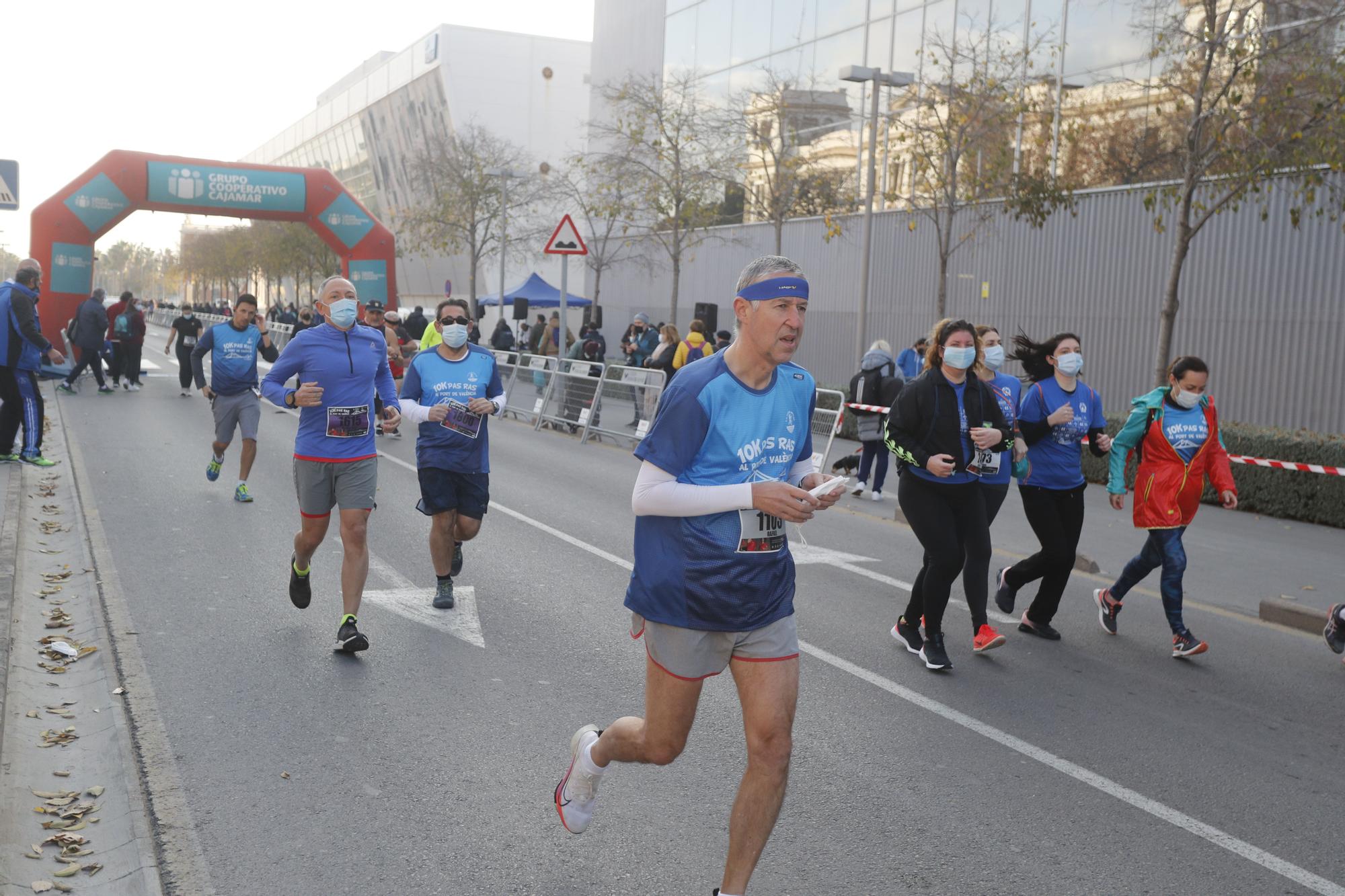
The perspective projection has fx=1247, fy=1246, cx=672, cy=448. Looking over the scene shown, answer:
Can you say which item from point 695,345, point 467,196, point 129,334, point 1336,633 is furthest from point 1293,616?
point 467,196

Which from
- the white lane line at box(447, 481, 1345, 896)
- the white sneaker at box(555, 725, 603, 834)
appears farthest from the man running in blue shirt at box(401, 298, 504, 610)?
the white sneaker at box(555, 725, 603, 834)

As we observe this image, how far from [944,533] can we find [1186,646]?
1.70 meters

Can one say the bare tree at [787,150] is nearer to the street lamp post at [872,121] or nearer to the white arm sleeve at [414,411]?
the street lamp post at [872,121]

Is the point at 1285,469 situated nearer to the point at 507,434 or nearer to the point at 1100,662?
the point at 1100,662

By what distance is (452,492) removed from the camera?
24.6 ft

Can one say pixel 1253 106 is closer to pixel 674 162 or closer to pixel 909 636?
pixel 909 636

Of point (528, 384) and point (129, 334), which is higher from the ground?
point (129, 334)

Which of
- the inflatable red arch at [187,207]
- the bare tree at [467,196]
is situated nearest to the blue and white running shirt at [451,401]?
the inflatable red arch at [187,207]

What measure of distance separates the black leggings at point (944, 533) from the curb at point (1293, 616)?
280 cm

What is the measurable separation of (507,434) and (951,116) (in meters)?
8.81

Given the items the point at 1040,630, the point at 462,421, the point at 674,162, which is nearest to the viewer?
the point at 462,421

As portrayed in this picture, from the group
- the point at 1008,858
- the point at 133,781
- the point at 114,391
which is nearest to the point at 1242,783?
the point at 1008,858

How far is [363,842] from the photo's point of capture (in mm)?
4176

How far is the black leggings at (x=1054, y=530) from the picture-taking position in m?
7.31
